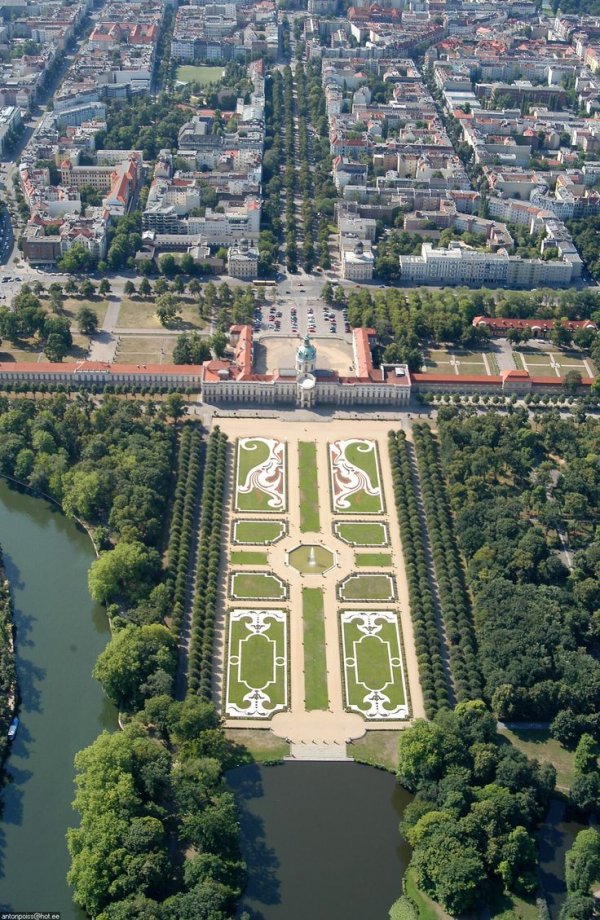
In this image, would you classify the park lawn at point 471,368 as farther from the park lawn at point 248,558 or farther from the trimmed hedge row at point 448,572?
the park lawn at point 248,558

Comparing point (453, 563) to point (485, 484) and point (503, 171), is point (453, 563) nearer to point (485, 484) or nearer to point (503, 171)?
point (485, 484)

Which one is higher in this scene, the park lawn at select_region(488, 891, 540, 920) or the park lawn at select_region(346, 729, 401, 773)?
the park lawn at select_region(346, 729, 401, 773)

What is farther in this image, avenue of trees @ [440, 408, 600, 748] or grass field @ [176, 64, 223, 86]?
grass field @ [176, 64, 223, 86]

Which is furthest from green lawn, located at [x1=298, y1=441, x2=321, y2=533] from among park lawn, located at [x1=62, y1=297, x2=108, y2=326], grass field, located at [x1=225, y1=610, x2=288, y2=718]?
park lawn, located at [x1=62, y1=297, x2=108, y2=326]

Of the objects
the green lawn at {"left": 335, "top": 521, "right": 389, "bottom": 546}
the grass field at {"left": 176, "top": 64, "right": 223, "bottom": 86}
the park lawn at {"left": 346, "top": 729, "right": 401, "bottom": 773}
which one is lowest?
the park lawn at {"left": 346, "top": 729, "right": 401, "bottom": 773}

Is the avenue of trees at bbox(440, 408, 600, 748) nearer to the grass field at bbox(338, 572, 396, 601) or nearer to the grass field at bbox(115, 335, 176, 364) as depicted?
the grass field at bbox(338, 572, 396, 601)

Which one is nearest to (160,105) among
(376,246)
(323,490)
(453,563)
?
(376,246)
